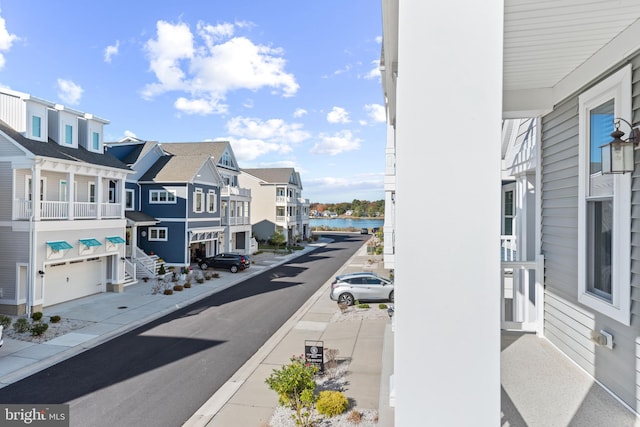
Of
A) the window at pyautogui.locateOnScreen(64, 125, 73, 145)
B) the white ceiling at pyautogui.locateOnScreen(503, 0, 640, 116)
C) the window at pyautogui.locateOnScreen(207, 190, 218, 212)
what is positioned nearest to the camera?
the white ceiling at pyautogui.locateOnScreen(503, 0, 640, 116)

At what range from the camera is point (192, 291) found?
59.0 feet

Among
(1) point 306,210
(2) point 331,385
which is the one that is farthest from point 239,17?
(1) point 306,210

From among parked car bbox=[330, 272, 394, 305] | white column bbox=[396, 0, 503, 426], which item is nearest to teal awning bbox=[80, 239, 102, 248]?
parked car bbox=[330, 272, 394, 305]

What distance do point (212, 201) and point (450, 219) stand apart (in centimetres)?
2622

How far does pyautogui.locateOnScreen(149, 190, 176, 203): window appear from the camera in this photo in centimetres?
2334

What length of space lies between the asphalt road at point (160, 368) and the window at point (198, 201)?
982cm

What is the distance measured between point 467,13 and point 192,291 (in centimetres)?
1851

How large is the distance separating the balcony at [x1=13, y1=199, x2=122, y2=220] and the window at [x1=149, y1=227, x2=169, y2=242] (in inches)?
213

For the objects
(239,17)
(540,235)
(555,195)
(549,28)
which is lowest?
(540,235)

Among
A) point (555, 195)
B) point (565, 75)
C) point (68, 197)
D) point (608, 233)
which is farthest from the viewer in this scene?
point (68, 197)

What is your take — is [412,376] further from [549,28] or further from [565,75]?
[565,75]

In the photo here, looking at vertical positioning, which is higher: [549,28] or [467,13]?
[549,28]

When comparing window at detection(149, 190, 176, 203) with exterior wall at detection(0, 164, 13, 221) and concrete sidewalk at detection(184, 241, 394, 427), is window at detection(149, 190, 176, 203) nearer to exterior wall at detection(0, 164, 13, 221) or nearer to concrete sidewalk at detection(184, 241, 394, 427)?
exterior wall at detection(0, 164, 13, 221)

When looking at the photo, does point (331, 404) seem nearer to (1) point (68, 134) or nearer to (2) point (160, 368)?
(2) point (160, 368)
